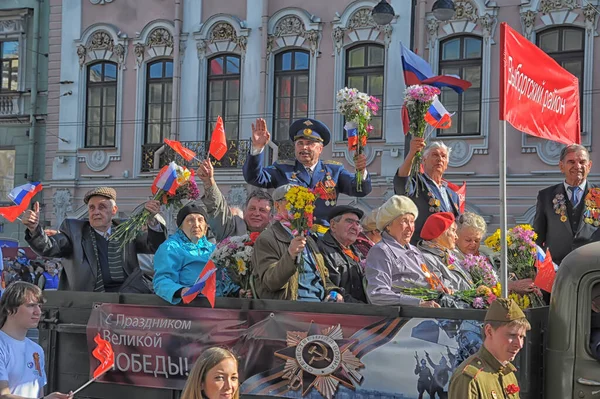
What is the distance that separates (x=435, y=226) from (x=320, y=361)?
146cm

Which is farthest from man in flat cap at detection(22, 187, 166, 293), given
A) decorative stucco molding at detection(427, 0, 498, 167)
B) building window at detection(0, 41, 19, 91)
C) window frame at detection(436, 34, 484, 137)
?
building window at detection(0, 41, 19, 91)

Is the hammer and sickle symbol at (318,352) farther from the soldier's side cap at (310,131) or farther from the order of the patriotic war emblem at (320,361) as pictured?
the soldier's side cap at (310,131)

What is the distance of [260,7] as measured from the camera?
2308 cm

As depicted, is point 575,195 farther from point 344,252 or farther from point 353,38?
point 353,38

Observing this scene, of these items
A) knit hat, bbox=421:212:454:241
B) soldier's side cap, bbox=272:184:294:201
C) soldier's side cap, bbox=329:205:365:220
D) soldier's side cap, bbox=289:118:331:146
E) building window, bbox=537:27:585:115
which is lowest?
knit hat, bbox=421:212:454:241

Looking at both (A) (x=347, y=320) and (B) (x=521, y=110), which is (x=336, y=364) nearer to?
(A) (x=347, y=320)

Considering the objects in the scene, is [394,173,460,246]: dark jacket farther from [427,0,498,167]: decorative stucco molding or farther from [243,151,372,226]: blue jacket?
[427,0,498,167]: decorative stucco molding

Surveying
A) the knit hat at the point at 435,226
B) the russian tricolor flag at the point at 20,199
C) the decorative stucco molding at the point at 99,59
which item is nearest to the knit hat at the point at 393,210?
the knit hat at the point at 435,226

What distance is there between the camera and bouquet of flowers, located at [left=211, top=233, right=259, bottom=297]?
6449mm

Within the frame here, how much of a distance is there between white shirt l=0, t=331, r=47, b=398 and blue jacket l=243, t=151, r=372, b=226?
2.46m

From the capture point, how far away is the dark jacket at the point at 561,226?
23.7 feet

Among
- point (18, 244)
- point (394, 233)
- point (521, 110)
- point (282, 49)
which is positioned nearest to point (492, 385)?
point (394, 233)

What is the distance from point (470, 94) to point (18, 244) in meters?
12.8

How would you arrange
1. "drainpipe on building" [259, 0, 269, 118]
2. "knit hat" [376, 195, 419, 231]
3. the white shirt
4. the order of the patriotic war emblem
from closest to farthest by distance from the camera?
1. the white shirt
2. the order of the patriotic war emblem
3. "knit hat" [376, 195, 419, 231]
4. "drainpipe on building" [259, 0, 269, 118]
